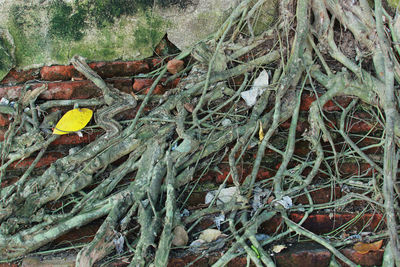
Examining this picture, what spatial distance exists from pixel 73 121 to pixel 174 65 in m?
0.72

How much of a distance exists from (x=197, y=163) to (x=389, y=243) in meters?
1.07

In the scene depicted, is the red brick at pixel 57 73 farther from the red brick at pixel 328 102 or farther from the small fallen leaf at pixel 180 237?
the red brick at pixel 328 102

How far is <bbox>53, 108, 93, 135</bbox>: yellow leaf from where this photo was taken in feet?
8.32

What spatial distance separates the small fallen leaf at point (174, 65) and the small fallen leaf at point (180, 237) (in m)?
1.05

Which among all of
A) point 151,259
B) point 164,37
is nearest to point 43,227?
point 151,259

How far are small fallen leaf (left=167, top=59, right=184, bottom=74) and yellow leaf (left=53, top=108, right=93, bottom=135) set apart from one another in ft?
1.86

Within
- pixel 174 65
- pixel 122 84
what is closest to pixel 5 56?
pixel 122 84

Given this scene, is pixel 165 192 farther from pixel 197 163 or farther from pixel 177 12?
pixel 177 12

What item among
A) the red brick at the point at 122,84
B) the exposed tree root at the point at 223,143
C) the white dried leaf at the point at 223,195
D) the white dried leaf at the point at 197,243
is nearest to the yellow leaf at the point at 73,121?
the exposed tree root at the point at 223,143

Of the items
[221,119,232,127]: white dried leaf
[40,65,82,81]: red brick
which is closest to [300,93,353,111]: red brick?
[221,119,232,127]: white dried leaf

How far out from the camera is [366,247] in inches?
84.4

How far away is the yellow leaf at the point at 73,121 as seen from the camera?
253 centimetres

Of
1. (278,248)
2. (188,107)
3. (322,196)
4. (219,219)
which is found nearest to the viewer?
(278,248)

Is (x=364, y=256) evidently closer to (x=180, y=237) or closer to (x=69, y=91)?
(x=180, y=237)
